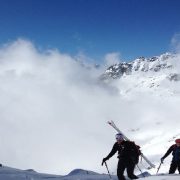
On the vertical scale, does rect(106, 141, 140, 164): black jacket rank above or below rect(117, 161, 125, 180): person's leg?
above

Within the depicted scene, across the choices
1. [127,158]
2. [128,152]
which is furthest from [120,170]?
[128,152]

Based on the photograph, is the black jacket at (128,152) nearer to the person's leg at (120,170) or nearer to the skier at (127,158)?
the skier at (127,158)

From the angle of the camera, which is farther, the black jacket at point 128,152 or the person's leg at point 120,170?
the black jacket at point 128,152

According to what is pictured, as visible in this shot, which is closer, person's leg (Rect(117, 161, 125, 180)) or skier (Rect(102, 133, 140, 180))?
person's leg (Rect(117, 161, 125, 180))

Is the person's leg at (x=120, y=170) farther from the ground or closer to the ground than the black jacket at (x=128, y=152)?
closer to the ground

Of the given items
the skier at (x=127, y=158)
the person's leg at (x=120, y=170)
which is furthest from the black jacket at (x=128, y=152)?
the person's leg at (x=120, y=170)

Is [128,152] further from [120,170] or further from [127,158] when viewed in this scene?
[120,170]

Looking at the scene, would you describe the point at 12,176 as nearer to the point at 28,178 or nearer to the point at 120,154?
the point at 28,178

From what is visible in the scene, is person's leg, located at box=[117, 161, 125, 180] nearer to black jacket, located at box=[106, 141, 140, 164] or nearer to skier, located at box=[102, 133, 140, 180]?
skier, located at box=[102, 133, 140, 180]

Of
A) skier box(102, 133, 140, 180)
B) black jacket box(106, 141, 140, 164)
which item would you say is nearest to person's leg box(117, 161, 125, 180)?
skier box(102, 133, 140, 180)

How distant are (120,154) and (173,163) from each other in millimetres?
4066

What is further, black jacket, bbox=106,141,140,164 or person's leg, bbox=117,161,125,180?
black jacket, bbox=106,141,140,164

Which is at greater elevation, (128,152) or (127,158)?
(128,152)

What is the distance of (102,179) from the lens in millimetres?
27984
